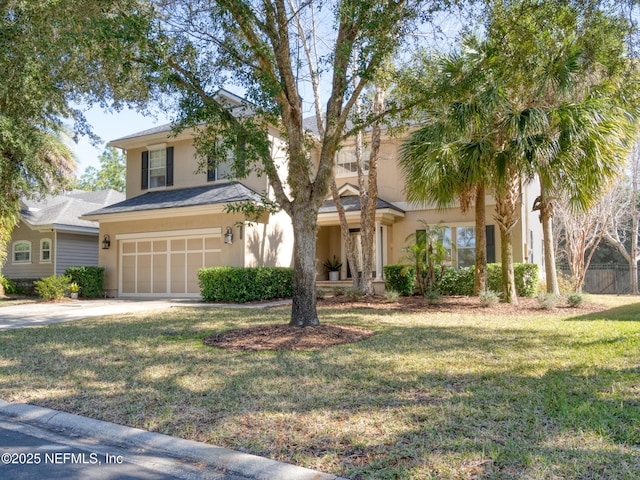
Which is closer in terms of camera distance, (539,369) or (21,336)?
(539,369)

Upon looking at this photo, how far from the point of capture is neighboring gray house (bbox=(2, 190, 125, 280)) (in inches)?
905

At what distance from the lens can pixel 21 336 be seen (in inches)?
372

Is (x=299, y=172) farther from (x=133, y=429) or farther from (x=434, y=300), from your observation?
(x=434, y=300)

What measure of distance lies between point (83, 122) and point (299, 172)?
7.63 metres

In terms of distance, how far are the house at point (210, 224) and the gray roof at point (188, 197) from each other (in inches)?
2.0

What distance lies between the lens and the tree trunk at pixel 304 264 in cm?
842

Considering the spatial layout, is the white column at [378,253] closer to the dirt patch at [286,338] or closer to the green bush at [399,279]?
the green bush at [399,279]

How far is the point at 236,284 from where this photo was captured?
1530cm

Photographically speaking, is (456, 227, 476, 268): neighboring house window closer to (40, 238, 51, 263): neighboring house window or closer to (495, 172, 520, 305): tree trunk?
(495, 172, 520, 305): tree trunk

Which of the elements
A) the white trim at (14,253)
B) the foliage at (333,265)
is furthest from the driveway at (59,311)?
the white trim at (14,253)

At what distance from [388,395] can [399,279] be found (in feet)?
37.7

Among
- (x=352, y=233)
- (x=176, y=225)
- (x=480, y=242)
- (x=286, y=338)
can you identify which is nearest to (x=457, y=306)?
(x=480, y=242)

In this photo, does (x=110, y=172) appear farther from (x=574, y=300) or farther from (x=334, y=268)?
(x=574, y=300)

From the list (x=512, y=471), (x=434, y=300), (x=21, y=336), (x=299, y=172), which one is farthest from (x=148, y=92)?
(x=512, y=471)
